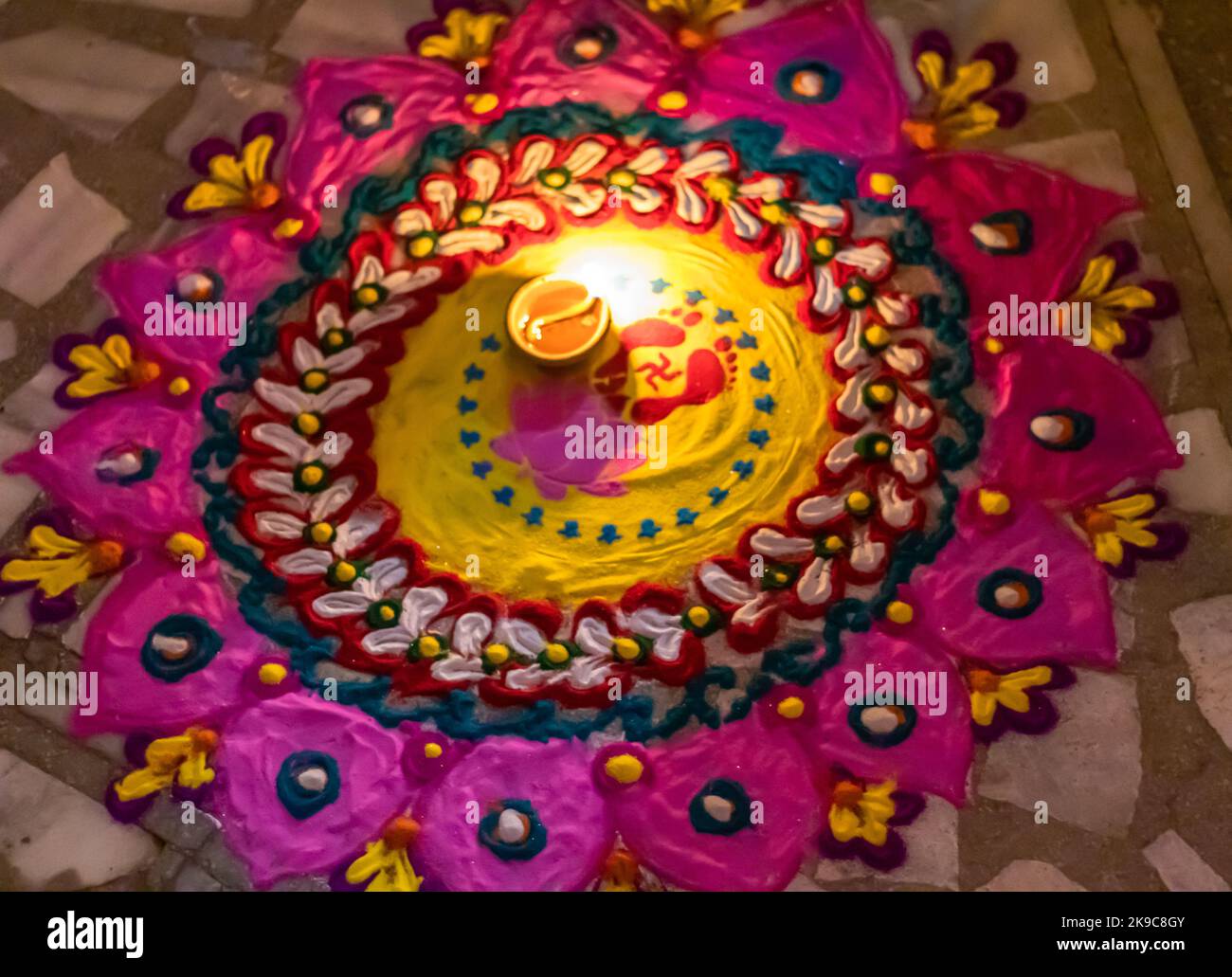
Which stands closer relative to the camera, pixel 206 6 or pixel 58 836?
pixel 58 836

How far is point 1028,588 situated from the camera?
9.00ft

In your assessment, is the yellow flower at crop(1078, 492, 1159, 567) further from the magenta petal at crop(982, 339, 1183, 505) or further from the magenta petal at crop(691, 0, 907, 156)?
the magenta petal at crop(691, 0, 907, 156)

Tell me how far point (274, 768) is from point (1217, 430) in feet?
5.88

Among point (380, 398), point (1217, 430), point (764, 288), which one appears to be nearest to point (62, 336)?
point (380, 398)

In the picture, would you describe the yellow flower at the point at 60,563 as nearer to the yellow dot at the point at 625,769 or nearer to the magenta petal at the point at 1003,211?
the yellow dot at the point at 625,769

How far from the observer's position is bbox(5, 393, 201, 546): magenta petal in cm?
287

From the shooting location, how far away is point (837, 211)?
3.05 m

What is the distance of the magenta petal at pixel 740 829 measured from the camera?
102 inches

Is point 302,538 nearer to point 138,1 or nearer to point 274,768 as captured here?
point 274,768

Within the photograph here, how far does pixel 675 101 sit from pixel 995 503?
3.49 feet

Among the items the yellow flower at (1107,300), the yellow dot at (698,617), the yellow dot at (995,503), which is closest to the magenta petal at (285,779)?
the yellow dot at (698,617)

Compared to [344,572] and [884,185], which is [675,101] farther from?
[344,572]

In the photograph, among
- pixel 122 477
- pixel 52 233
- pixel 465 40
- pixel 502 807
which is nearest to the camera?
pixel 502 807

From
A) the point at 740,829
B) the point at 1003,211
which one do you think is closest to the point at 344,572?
the point at 740,829
